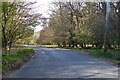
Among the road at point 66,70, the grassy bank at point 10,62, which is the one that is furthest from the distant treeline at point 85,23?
the grassy bank at point 10,62

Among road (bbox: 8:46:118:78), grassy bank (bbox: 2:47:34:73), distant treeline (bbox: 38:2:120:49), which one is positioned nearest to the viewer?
road (bbox: 8:46:118:78)

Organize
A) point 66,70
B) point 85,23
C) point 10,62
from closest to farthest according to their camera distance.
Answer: point 66,70, point 10,62, point 85,23

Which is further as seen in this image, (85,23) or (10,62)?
(85,23)

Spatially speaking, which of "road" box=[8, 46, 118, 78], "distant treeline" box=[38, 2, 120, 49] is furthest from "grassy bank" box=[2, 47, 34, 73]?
"distant treeline" box=[38, 2, 120, 49]

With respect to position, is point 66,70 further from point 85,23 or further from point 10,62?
point 85,23

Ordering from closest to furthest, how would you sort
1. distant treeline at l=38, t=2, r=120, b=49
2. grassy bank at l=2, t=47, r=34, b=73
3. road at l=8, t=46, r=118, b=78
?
road at l=8, t=46, r=118, b=78 → grassy bank at l=2, t=47, r=34, b=73 → distant treeline at l=38, t=2, r=120, b=49

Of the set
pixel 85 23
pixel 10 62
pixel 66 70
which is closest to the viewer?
pixel 66 70

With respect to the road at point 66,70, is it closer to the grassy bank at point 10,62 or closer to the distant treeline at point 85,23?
the grassy bank at point 10,62

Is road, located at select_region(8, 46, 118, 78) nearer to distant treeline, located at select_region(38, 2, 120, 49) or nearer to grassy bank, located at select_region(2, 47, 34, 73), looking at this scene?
grassy bank, located at select_region(2, 47, 34, 73)

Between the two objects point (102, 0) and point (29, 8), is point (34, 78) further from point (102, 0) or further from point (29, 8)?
→ point (102, 0)

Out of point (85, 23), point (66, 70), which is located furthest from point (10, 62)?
point (85, 23)

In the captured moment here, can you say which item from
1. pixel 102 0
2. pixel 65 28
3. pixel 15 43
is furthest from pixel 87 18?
pixel 15 43

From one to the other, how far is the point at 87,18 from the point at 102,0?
10.0m

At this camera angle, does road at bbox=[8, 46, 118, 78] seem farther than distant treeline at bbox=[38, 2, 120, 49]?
No
